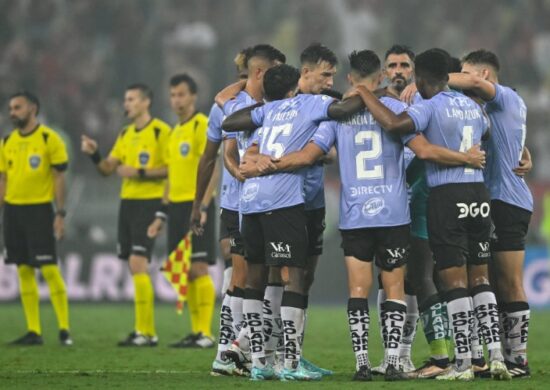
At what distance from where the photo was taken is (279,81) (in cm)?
862

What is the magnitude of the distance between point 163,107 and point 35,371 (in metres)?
12.4

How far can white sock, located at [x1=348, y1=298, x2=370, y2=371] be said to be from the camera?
810 cm

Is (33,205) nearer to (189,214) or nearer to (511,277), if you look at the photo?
(189,214)

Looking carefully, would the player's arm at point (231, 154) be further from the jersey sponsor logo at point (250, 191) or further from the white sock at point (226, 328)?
the white sock at point (226, 328)

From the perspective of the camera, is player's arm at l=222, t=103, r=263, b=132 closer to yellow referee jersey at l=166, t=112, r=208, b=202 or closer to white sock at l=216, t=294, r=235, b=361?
white sock at l=216, t=294, r=235, b=361

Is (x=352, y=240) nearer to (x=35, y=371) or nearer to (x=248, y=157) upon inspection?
(x=248, y=157)

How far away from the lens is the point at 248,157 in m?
8.55

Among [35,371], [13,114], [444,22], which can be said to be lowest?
[35,371]

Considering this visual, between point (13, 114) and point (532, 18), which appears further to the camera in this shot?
point (532, 18)

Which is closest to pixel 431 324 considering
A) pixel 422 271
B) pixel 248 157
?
pixel 422 271

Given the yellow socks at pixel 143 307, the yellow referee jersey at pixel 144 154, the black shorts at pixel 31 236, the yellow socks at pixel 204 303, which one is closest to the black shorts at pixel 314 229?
the yellow socks at pixel 204 303

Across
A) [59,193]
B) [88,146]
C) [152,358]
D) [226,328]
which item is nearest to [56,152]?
[59,193]

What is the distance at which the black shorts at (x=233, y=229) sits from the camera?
9070 millimetres

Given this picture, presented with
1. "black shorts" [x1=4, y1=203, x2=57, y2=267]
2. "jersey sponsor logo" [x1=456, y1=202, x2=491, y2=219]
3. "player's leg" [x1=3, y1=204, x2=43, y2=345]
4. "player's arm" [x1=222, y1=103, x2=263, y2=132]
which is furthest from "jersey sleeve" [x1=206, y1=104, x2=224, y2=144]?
"player's leg" [x1=3, y1=204, x2=43, y2=345]
